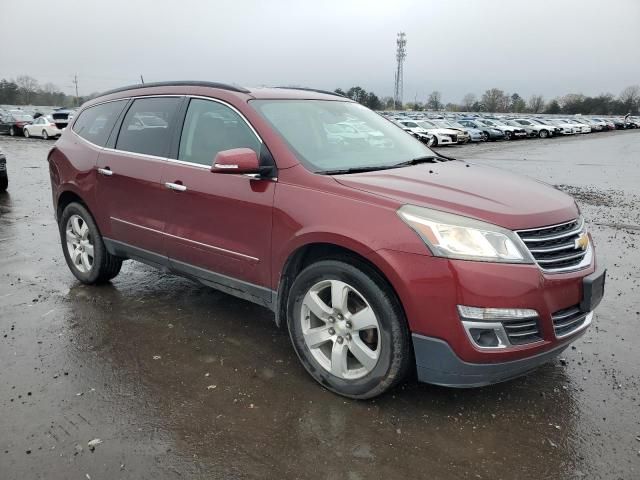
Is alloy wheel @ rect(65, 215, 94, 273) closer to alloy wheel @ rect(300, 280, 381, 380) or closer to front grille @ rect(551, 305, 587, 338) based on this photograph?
alloy wheel @ rect(300, 280, 381, 380)

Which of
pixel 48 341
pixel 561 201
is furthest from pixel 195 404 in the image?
pixel 561 201

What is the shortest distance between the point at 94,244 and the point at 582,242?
4.11 meters

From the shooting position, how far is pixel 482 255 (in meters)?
2.77

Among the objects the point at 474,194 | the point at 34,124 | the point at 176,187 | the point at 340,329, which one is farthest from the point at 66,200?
the point at 34,124

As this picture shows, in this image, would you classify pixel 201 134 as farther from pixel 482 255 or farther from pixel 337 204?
pixel 482 255

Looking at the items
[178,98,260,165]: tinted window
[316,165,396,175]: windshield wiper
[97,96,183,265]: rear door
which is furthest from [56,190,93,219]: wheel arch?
[316,165,396,175]: windshield wiper

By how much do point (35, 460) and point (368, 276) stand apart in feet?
6.36

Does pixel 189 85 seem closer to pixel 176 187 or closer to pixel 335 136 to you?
pixel 176 187

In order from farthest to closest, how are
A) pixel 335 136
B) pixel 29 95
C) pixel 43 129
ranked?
1. pixel 29 95
2. pixel 43 129
3. pixel 335 136

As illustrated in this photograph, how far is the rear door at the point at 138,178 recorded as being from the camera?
4.32 meters

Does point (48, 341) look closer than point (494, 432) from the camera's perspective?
No

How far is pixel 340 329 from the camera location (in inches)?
127

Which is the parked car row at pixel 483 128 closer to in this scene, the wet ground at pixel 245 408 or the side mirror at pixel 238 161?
the wet ground at pixel 245 408

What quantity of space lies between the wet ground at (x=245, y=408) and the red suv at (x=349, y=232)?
0.33 metres
